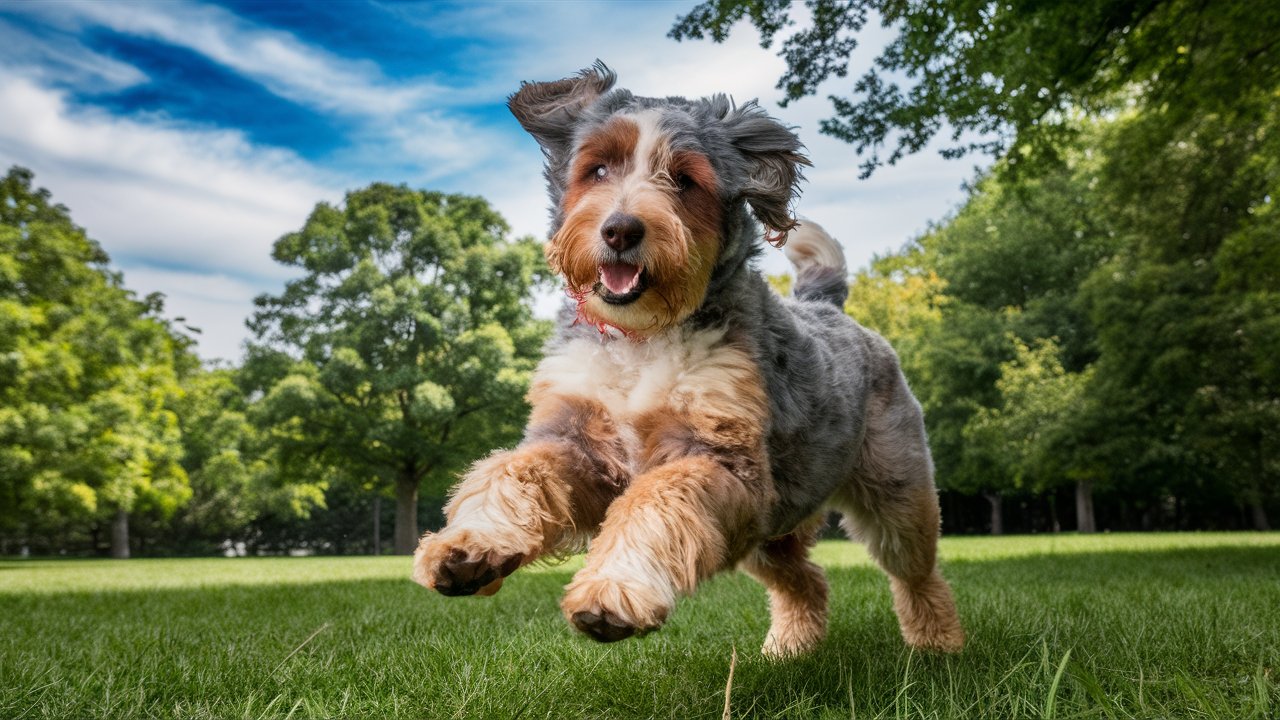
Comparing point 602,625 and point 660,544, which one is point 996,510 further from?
point 602,625

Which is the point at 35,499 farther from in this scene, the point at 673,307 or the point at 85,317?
the point at 673,307

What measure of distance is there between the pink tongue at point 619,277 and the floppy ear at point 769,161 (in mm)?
563

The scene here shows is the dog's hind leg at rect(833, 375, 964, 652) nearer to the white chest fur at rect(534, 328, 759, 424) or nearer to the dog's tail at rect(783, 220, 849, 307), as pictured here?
the dog's tail at rect(783, 220, 849, 307)

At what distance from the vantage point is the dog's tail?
4.78 m

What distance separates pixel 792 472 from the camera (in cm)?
330

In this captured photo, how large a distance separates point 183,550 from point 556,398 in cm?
4579

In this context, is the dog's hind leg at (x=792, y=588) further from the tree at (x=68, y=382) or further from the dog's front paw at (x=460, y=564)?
the tree at (x=68, y=382)

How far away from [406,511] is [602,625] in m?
26.9

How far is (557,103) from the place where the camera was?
3387 mm

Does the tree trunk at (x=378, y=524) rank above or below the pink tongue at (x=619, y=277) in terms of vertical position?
below

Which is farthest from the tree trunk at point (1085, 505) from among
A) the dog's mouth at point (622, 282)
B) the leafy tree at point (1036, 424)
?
the dog's mouth at point (622, 282)

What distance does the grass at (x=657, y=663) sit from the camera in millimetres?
2941

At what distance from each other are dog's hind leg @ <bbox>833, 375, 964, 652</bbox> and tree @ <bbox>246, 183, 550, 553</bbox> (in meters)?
20.7

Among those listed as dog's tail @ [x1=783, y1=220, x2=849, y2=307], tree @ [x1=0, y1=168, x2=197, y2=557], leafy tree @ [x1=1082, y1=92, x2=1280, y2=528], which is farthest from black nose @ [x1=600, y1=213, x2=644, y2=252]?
tree @ [x1=0, y1=168, x2=197, y2=557]
